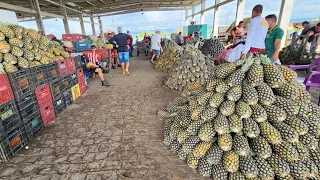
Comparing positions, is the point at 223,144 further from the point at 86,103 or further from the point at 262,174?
the point at 86,103

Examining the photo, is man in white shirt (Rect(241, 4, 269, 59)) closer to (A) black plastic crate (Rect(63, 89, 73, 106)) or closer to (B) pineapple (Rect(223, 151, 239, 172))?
(B) pineapple (Rect(223, 151, 239, 172))

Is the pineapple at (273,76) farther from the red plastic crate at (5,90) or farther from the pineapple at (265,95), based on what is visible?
the red plastic crate at (5,90)

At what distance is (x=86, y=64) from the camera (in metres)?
5.91

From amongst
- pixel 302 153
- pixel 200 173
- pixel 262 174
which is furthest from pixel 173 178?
pixel 302 153

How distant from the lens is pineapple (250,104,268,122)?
1.85m

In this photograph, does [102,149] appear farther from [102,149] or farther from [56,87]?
[56,87]

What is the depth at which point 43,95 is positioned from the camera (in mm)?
3234

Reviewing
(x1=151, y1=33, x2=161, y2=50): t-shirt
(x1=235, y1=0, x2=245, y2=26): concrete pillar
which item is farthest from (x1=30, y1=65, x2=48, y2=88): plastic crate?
(x1=235, y1=0, x2=245, y2=26): concrete pillar

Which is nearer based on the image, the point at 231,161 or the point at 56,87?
the point at 231,161

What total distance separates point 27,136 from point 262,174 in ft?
11.3

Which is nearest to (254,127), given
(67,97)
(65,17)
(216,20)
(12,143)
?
(12,143)

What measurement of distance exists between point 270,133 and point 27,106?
360cm

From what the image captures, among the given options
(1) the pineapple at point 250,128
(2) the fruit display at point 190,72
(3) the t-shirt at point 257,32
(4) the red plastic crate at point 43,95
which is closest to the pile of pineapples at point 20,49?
(4) the red plastic crate at point 43,95

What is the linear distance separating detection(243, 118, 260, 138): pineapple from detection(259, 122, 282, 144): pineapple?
73mm
